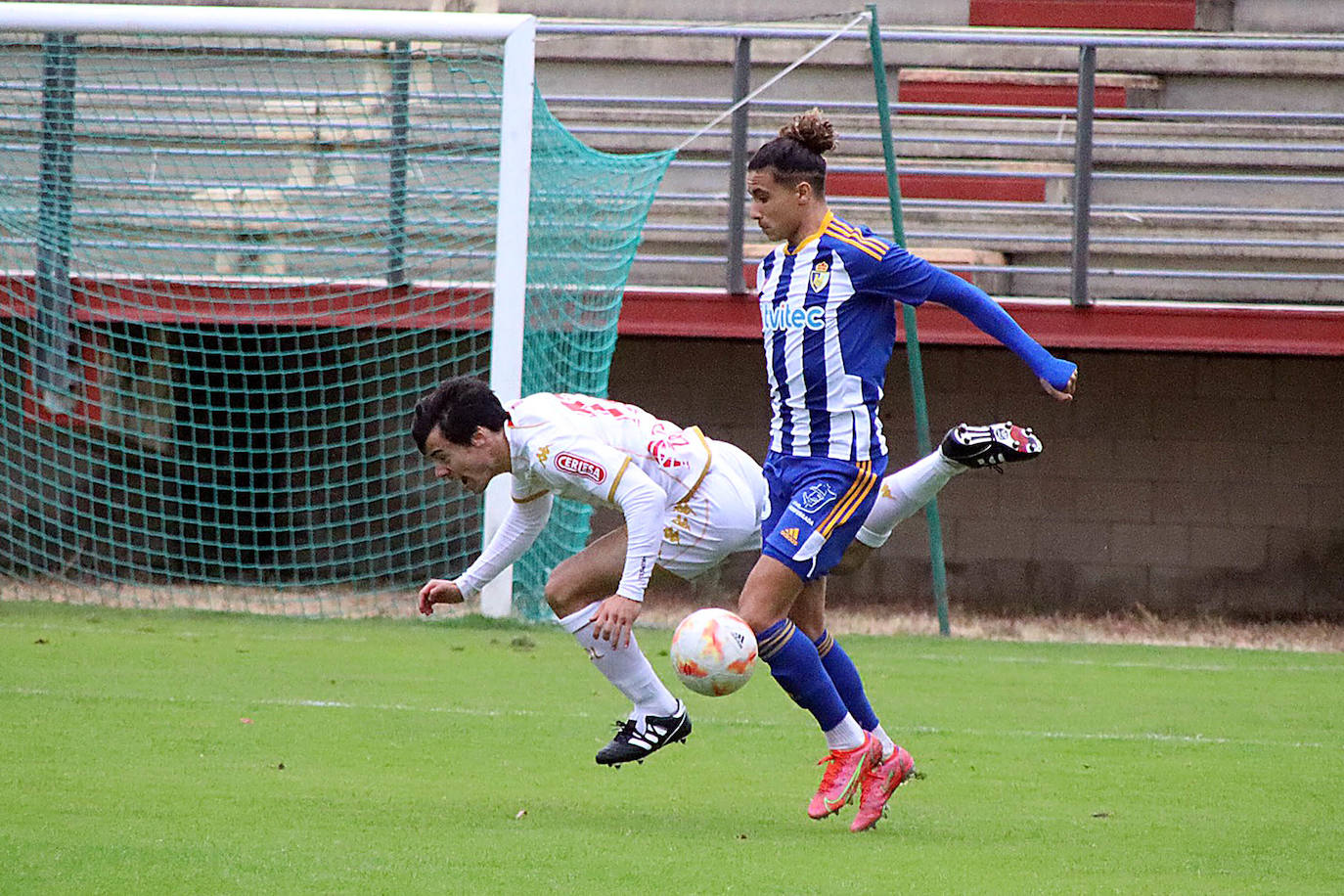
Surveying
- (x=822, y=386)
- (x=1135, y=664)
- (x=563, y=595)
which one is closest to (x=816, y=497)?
(x=822, y=386)

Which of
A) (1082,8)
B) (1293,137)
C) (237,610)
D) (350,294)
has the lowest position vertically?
(237,610)

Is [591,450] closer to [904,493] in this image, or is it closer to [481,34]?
[904,493]

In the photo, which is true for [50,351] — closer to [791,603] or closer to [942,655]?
[942,655]

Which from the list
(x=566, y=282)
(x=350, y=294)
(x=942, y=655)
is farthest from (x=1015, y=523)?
(x=350, y=294)

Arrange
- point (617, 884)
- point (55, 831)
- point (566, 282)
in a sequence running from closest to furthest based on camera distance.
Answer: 1. point (617, 884)
2. point (55, 831)
3. point (566, 282)

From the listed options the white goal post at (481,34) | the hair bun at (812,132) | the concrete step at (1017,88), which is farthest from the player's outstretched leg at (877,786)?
the concrete step at (1017,88)

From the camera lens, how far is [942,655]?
9117mm

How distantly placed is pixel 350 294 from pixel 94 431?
300cm

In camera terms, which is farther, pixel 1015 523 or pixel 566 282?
pixel 1015 523

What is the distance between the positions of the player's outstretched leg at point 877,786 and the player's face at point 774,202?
1544mm

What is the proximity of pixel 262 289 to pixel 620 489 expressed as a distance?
265 inches

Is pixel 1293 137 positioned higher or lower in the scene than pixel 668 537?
higher

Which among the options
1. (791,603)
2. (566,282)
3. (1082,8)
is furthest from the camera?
(1082,8)

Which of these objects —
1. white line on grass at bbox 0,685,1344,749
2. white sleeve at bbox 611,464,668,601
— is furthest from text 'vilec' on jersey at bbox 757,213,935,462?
white line on grass at bbox 0,685,1344,749
